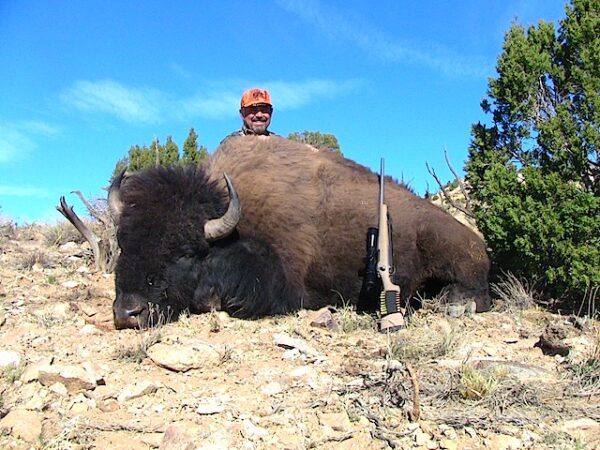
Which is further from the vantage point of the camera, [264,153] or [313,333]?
[264,153]

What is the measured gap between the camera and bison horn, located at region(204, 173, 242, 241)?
17.0 ft

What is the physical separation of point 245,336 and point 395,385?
4.93ft

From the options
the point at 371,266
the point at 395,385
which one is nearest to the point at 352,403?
the point at 395,385

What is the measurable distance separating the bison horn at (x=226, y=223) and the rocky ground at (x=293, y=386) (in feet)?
2.77

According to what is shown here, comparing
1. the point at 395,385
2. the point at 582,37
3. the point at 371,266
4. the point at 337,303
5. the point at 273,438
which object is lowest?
the point at 273,438

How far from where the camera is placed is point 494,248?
6.80 meters

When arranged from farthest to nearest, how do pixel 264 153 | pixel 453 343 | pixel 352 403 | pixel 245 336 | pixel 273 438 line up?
pixel 264 153, pixel 245 336, pixel 453 343, pixel 352 403, pixel 273 438

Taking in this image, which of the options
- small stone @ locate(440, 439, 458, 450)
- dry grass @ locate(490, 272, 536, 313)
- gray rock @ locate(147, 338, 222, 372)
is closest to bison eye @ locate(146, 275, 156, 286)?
gray rock @ locate(147, 338, 222, 372)

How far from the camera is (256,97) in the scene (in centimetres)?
762

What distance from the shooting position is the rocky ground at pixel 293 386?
2.82 metres

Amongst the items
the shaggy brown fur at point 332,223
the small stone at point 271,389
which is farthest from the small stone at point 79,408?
the shaggy brown fur at point 332,223

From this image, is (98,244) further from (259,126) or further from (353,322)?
(353,322)

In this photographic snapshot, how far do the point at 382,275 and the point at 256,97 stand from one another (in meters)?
3.47

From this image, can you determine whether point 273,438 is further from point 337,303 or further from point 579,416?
point 337,303
